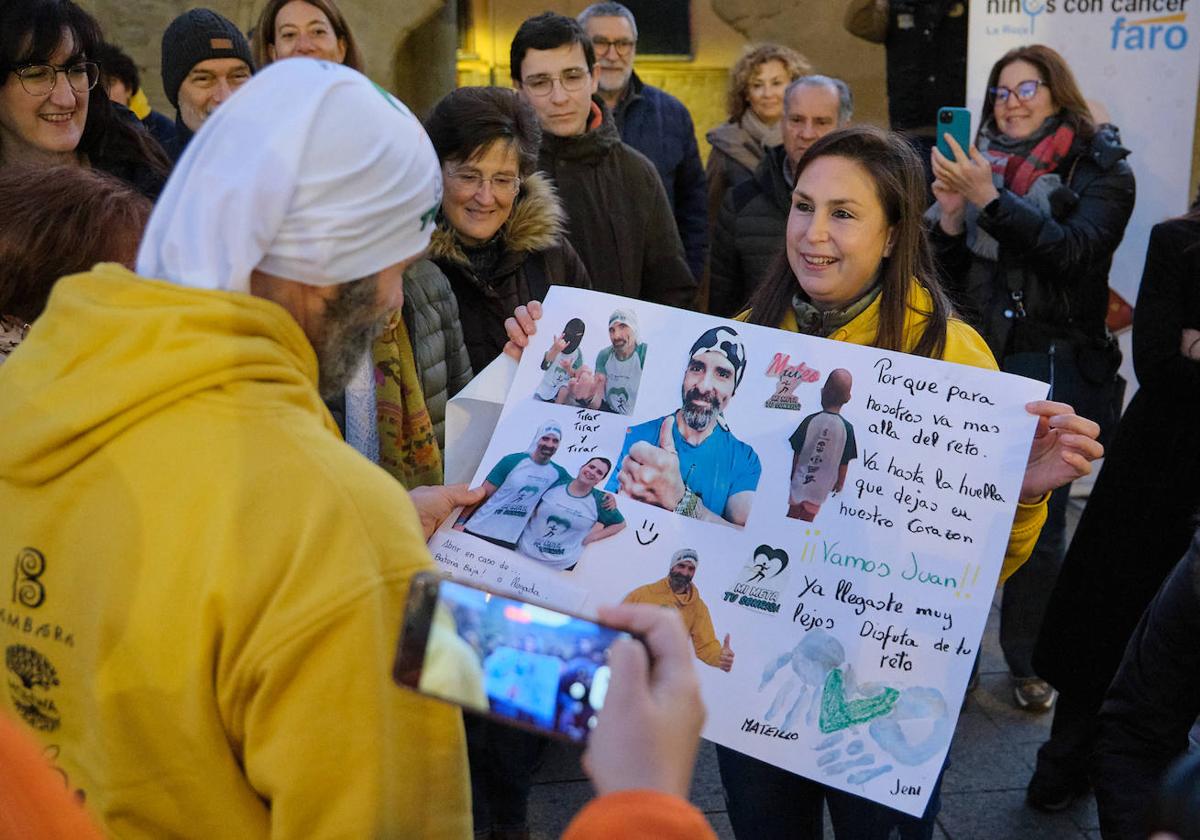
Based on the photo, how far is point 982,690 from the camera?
4.16 m

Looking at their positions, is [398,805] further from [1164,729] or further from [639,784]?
[1164,729]


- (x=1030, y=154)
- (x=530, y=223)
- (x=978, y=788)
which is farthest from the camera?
(x=1030, y=154)

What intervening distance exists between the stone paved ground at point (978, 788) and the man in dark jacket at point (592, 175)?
1637mm

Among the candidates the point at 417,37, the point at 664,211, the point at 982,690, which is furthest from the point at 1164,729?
the point at 417,37

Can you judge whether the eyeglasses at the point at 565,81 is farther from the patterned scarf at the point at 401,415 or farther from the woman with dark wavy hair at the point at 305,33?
the patterned scarf at the point at 401,415

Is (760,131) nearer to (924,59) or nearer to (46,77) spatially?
(924,59)

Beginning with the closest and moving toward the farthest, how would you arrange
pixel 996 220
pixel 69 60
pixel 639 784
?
pixel 639 784
pixel 69 60
pixel 996 220

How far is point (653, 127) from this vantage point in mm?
5039

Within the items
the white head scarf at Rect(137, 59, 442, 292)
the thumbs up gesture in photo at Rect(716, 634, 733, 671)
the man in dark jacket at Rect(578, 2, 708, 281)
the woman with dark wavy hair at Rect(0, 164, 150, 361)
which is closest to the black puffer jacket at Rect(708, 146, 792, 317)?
the man in dark jacket at Rect(578, 2, 708, 281)

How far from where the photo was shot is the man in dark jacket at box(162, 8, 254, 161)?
12.7ft

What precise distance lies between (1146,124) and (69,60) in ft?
14.7

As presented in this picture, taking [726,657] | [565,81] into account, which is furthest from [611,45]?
[726,657]

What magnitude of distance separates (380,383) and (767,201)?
2116 mm

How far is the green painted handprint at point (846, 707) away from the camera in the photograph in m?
2.03
